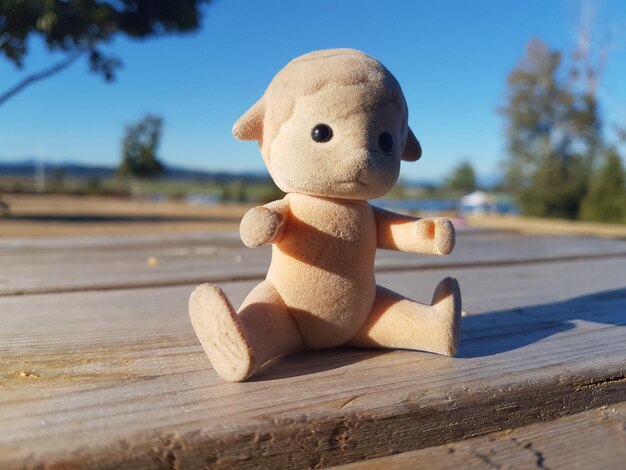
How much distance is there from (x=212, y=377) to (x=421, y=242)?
0.39m

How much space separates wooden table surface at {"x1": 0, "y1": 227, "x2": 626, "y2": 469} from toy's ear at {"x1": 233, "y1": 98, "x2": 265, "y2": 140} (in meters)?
0.37

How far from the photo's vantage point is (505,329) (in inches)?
37.8

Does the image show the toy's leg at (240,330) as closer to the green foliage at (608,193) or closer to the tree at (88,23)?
the tree at (88,23)

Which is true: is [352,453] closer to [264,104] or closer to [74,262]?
[264,104]

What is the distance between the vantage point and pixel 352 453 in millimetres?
567

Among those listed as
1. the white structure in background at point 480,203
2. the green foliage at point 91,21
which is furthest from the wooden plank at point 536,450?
the white structure in background at point 480,203

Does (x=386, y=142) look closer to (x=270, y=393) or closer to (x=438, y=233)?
(x=438, y=233)

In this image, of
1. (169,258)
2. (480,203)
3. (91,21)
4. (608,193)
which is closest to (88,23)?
(91,21)

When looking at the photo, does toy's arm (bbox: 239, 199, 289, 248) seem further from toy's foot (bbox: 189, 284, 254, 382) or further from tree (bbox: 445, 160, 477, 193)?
tree (bbox: 445, 160, 477, 193)

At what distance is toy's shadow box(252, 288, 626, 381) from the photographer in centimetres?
74

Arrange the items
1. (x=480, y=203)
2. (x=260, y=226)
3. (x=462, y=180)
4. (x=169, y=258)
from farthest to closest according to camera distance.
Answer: (x=462, y=180) → (x=480, y=203) → (x=169, y=258) → (x=260, y=226)

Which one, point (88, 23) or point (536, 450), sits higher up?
point (88, 23)

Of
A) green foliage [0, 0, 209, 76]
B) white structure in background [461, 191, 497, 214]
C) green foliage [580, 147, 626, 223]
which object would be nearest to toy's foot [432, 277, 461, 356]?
green foliage [0, 0, 209, 76]

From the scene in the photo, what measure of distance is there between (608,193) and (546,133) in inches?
149
